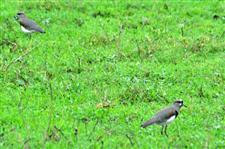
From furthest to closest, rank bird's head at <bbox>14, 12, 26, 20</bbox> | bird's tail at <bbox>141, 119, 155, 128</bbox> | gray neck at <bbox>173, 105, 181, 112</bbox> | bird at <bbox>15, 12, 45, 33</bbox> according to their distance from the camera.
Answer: bird's head at <bbox>14, 12, 26, 20</bbox> → bird at <bbox>15, 12, 45, 33</bbox> → gray neck at <bbox>173, 105, 181, 112</bbox> → bird's tail at <bbox>141, 119, 155, 128</bbox>

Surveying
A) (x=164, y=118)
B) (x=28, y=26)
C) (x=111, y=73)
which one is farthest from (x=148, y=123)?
(x=28, y=26)

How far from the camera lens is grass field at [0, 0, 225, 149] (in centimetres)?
970

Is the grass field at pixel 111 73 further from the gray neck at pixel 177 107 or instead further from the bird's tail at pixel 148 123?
the gray neck at pixel 177 107

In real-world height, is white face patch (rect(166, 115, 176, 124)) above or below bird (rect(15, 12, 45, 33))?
above

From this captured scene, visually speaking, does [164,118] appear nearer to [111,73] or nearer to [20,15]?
[111,73]

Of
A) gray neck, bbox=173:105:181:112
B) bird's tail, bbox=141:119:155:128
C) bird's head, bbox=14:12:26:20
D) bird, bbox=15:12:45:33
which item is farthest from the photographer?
bird's head, bbox=14:12:26:20

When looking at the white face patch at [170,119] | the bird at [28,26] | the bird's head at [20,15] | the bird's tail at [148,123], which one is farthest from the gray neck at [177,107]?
the bird's head at [20,15]

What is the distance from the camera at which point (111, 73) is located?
12.4 metres

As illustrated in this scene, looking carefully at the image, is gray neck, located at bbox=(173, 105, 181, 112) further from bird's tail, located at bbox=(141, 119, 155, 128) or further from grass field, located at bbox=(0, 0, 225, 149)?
bird's tail, located at bbox=(141, 119, 155, 128)

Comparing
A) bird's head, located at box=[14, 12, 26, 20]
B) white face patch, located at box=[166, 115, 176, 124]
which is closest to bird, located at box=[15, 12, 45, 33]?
bird's head, located at box=[14, 12, 26, 20]

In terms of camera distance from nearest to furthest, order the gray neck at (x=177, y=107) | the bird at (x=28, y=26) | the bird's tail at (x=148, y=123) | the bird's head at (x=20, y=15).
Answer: the bird's tail at (x=148, y=123) < the gray neck at (x=177, y=107) < the bird at (x=28, y=26) < the bird's head at (x=20, y=15)

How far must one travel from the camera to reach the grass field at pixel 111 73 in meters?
9.70

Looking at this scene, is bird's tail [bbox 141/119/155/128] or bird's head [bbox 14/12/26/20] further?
bird's head [bbox 14/12/26/20]

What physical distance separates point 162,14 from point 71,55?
343cm
